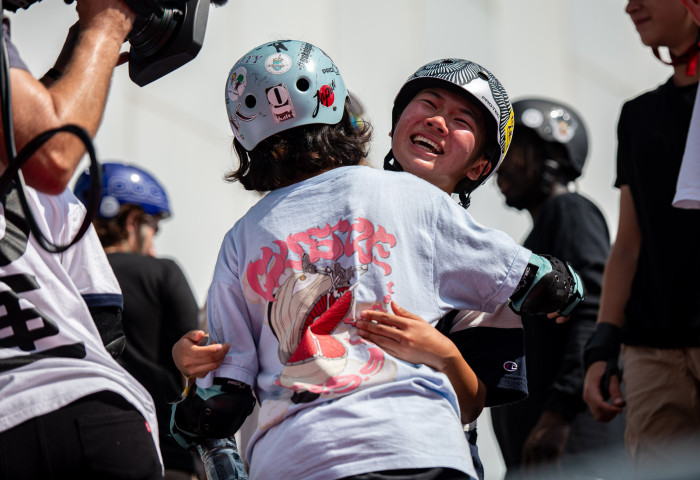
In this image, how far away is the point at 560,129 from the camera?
5.57 meters

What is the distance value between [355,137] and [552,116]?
3006 mm

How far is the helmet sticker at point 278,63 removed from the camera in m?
2.83

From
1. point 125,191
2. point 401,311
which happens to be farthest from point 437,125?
point 125,191

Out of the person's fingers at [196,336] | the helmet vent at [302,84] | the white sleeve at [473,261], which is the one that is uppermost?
the helmet vent at [302,84]

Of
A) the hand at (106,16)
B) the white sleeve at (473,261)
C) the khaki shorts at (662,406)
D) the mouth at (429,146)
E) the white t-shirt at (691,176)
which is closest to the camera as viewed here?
the hand at (106,16)

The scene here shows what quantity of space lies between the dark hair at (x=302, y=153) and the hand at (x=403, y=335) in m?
0.53

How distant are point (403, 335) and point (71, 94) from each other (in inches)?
35.0

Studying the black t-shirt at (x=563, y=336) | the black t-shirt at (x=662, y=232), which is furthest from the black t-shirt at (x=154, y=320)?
the black t-shirt at (x=662, y=232)

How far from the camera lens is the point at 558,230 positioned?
15.6 ft

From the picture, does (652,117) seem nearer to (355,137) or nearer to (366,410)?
(355,137)

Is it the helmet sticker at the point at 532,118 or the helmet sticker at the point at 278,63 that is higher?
the helmet sticker at the point at 278,63

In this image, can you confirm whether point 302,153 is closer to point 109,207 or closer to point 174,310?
point 174,310

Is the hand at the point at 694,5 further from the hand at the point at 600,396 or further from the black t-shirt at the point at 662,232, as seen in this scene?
the hand at the point at 600,396

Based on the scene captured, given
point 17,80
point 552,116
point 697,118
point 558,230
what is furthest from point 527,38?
point 17,80
